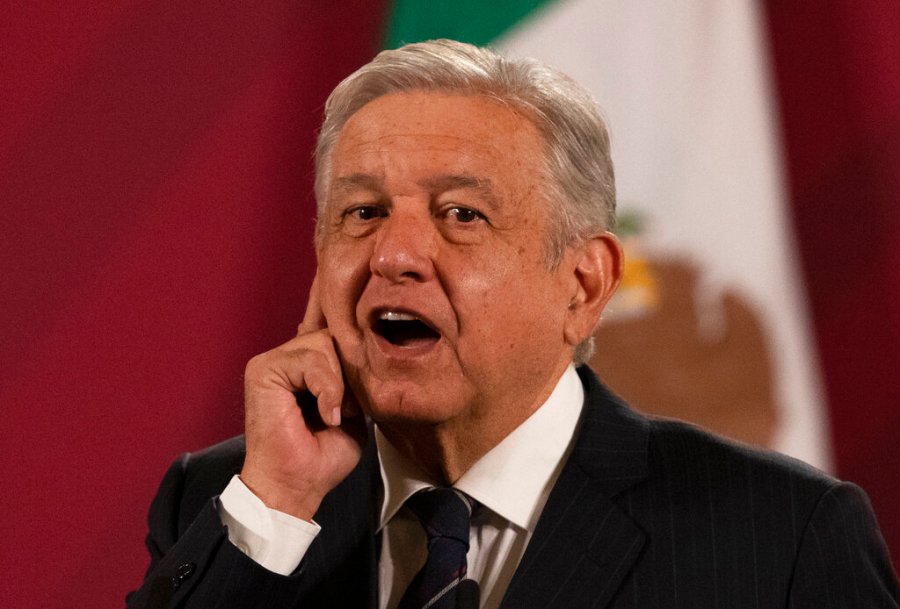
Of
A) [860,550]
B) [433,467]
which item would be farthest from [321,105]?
[860,550]

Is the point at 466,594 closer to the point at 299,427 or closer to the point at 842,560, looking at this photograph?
the point at 299,427

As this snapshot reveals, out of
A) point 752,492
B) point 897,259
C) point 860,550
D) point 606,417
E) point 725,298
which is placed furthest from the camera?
point 725,298

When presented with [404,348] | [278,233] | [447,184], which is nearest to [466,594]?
[404,348]

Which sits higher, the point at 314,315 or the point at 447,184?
the point at 447,184

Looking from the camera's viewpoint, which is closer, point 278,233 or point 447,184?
point 447,184

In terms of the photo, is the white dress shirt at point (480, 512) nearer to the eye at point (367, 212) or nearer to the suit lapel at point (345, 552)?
the suit lapel at point (345, 552)

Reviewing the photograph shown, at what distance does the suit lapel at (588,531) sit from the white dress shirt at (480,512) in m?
0.05

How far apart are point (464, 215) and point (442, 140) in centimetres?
11

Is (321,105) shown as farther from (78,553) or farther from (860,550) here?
(860,550)

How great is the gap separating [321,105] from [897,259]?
53.5 inches

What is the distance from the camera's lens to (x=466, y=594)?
4.42 feet

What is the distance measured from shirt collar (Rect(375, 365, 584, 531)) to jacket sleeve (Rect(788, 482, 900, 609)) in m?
0.37

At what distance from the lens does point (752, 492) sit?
59.1 inches

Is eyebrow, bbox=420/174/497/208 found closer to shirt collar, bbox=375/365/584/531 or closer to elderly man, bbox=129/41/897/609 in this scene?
elderly man, bbox=129/41/897/609
